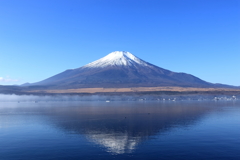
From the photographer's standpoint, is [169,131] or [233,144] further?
[169,131]

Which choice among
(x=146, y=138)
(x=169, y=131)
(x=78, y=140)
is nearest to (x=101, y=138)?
(x=78, y=140)

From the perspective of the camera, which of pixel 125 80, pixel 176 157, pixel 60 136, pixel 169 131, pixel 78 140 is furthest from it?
pixel 125 80

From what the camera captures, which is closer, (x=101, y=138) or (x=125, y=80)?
(x=101, y=138)

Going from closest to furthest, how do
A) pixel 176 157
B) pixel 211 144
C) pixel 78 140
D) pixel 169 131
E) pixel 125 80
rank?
pixel 176 157, pixel 211 144, pixel 78 140, pixel 169 131, pixel 125 80

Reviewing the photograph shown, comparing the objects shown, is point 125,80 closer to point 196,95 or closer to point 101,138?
point 196,95

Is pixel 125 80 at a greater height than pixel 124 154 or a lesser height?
greater

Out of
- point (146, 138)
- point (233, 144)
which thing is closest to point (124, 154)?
point (146, 138)

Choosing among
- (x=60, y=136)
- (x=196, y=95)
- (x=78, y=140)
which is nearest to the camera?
(x=78, y=140)

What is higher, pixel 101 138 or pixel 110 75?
pixel 110 75

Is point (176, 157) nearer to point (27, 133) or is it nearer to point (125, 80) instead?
point (27, 133)
